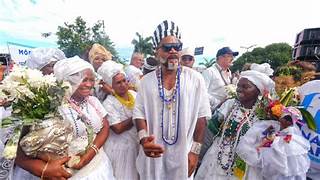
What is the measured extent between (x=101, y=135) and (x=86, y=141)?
288mm

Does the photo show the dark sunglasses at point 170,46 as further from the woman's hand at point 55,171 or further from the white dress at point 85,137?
the woman's hand at point 55,171

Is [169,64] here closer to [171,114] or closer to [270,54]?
[171,114]

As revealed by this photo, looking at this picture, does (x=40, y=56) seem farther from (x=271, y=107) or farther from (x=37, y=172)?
(x=271, y=107)

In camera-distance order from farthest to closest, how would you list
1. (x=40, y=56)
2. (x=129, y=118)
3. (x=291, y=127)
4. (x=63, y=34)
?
(x=63, y=34)
(x=40, y=56)
(x=129, y=118)
(x=291, y=127)

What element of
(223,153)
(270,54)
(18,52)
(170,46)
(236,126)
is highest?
(170,46)

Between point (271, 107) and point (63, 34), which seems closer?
point (271, 107)

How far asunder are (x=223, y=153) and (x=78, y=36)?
30.6 meters

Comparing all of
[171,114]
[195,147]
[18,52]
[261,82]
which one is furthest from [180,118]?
[18,52]

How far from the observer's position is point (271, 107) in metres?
3.51

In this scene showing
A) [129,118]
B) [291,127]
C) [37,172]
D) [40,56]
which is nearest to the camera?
[37,172]

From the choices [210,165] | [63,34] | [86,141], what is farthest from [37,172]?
[63,34]

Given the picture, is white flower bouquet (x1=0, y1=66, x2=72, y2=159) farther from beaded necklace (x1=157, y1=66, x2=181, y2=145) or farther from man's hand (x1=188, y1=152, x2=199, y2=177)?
man's hand (x1=188, y1=152, x2=199, y2=177)

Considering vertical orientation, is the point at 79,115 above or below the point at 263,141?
above

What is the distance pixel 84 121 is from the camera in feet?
10.8
